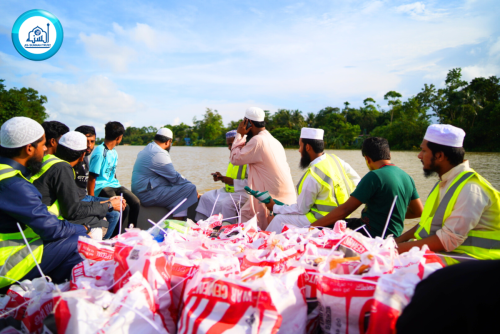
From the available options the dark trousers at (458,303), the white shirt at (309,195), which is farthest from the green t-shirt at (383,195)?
the dark trousers at (458,303)

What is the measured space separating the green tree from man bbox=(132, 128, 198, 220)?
139 feet

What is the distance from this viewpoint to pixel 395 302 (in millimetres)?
1034

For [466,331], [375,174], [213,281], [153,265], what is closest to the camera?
[466,331]

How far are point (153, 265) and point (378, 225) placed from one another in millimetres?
2141

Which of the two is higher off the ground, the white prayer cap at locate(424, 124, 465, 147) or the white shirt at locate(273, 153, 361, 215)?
the white prayer cap at locate(424, 124, 465, 147)

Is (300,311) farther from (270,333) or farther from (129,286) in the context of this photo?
(129,286)

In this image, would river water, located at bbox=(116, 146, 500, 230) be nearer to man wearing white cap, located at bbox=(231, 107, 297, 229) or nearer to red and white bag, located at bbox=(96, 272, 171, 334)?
man wearing white cap, located at bbox=(231, 107, 297, 229)

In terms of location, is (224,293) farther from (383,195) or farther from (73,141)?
(73,141)

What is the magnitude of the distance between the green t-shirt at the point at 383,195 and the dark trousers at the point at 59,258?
2224 millimetres

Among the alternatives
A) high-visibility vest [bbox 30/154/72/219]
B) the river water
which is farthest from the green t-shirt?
the river water

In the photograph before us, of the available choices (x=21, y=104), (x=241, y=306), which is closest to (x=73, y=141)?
(x=241, y=306)

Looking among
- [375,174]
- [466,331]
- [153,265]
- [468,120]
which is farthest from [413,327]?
[468,120]

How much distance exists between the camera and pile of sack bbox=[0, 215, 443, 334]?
106cm

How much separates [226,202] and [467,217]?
3142 mm
